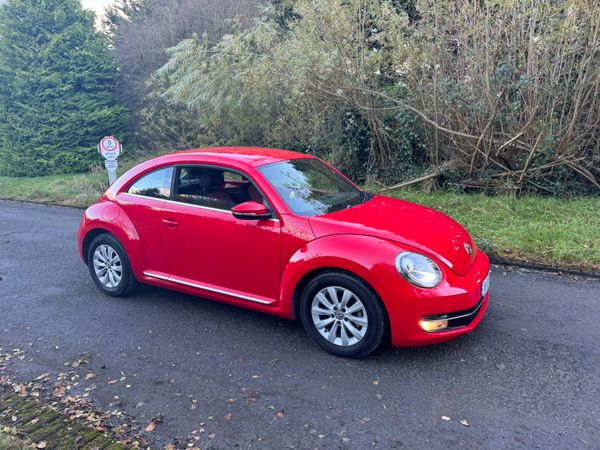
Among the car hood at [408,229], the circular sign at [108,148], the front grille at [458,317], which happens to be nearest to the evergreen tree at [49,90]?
the circular sign at [108,148]

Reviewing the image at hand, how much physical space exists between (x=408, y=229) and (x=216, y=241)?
1.76 m

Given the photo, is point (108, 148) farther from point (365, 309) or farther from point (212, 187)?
point (365, 309)

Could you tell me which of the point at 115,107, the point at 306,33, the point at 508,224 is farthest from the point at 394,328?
the point at 115,107

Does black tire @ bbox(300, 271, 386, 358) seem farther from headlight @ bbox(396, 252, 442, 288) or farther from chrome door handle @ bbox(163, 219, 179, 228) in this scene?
chrome door handle @ bbox(163, 219, 179, 228)

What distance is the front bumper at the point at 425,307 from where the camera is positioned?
3646 mm

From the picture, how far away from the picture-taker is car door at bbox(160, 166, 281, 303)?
4273 mm

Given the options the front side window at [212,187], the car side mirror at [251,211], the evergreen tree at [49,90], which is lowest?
the car side mirror at [251,211]

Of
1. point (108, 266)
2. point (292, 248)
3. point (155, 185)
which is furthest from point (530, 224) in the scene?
point (108, 266)

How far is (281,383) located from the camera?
365 cm

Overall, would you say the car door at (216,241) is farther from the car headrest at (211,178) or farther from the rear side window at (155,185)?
the rear side window at (155,185)

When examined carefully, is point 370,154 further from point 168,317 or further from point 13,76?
point 13,76

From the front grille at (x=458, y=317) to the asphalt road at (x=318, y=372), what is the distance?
29 cm

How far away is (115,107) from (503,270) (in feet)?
56.5

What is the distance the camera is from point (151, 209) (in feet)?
16.4
